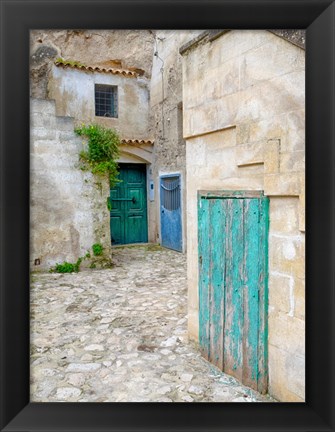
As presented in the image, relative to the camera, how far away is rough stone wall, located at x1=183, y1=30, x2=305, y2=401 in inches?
94.3

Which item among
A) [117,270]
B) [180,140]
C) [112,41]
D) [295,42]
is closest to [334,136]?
[295,42]

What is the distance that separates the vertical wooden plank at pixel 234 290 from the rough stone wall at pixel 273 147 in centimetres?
26

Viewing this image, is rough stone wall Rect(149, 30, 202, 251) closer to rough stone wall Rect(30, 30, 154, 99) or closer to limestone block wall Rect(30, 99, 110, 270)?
rough stone wall Rect(30, 30, 154, 99)

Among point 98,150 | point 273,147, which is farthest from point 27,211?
point 98,150

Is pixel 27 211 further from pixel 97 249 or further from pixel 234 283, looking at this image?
pixel 97 249

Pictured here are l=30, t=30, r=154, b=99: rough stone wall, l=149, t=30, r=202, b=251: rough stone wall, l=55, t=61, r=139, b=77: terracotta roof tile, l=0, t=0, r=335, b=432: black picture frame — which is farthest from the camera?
l=30, t=30, r=154, b=99: rough stone wall

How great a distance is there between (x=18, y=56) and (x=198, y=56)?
2.31 m

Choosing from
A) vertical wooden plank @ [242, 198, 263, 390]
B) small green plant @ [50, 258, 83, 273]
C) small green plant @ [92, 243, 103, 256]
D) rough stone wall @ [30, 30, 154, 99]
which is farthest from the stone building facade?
rough stone wall @ [30, 30, 154, 99]

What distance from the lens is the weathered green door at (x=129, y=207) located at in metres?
10.9

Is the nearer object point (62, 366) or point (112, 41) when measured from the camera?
point (62, 366)

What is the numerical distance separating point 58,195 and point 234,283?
5196 millimetres

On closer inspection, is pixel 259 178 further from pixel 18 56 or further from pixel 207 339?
pixel 18 56

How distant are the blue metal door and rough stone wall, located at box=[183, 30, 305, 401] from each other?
21.3ft
